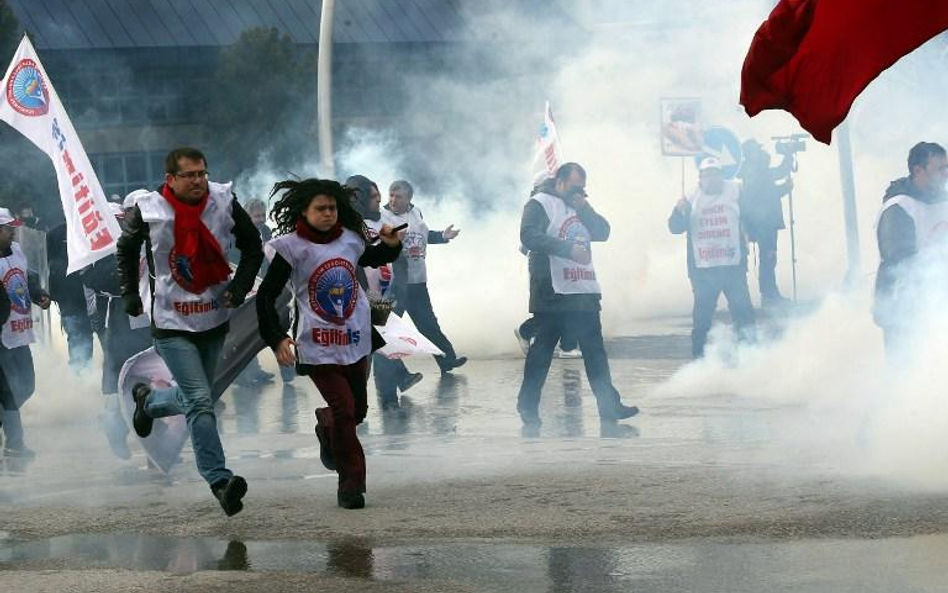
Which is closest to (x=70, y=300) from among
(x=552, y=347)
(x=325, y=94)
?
(x=552, y=347)

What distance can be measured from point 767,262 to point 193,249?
14.9 metres

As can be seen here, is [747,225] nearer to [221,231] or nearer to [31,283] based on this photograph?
[31,283]

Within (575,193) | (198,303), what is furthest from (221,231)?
(575,193)

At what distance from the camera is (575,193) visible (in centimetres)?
1162

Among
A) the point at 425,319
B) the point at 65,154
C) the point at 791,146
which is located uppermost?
the point at 791,146

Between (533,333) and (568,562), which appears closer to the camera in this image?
(568,562)

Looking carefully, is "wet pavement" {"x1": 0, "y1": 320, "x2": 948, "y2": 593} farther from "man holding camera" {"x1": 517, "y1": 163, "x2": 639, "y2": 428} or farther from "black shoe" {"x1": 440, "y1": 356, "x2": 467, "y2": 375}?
"black shoe" {"x1": 440, "y1": 356, "x2": 467, "y2": 375}

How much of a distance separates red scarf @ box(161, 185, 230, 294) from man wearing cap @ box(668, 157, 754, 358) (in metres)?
7.37

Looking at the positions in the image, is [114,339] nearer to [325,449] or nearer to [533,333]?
[533,333]

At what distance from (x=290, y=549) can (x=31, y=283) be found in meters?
5.66

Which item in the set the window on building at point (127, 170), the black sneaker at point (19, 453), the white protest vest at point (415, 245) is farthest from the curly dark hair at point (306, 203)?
the window on building at point (127, 170)

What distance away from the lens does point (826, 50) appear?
712 centimetres

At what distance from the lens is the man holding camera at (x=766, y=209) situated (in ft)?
69.9

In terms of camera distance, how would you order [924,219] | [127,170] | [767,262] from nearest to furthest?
[924,219]
[767,262]
[127,170]
